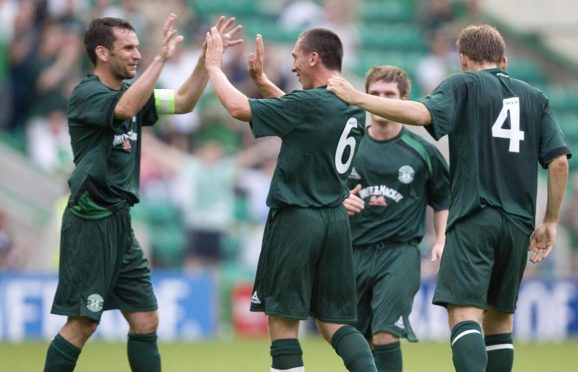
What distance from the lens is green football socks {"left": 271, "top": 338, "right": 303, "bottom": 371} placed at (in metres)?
7.21

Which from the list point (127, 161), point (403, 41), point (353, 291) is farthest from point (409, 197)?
point (403, 41)

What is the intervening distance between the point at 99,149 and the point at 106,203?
0.35 metres

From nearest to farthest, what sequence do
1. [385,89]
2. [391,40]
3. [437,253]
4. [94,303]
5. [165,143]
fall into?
[94,303] → [437,253] → [385,89] → [165,143] → [391,40]

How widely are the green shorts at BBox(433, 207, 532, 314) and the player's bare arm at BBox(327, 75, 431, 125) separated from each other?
2.41 ft

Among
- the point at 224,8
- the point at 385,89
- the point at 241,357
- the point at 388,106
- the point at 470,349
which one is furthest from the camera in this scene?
the point at 224,8

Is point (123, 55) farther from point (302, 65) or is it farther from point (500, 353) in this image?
point (500, 353)

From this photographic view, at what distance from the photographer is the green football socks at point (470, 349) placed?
706 centimetres

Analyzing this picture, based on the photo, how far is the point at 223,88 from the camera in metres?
7.14

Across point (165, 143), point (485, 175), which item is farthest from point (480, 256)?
point (165, 143)

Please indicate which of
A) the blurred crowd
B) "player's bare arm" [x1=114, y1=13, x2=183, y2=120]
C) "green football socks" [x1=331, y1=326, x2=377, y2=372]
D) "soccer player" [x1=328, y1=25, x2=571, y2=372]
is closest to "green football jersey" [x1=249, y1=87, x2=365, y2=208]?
"soccer player" [x1=328, y1=25, x2=571, y2=372]

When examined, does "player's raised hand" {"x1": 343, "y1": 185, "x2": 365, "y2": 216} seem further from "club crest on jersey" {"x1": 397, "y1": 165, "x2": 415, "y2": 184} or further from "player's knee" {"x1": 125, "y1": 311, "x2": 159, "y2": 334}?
"player's knee" {"x1": 125, "y1": 311, "x2": 159, "y2": 334}

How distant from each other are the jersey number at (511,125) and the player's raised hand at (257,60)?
151 centimetres

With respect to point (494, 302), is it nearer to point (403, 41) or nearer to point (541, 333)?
point (541, 333)

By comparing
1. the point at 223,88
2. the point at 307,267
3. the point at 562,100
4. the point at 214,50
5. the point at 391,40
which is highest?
the point at 391,40
